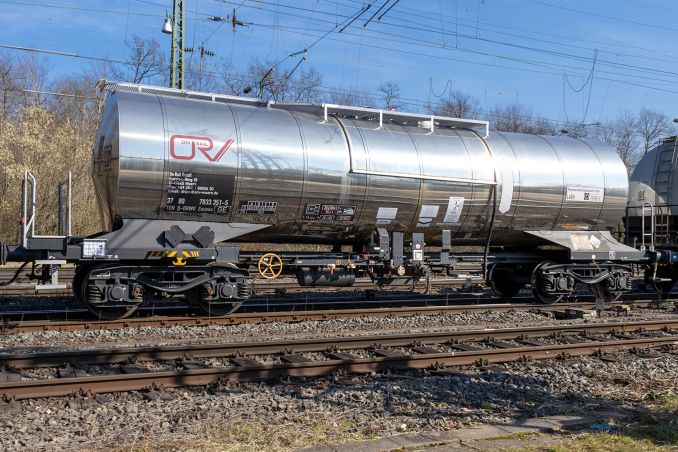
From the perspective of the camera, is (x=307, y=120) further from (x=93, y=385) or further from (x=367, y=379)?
(x=93, y=385)

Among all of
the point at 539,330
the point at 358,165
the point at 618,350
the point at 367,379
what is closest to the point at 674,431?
the point at 367,379

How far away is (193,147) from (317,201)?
99.3 inches

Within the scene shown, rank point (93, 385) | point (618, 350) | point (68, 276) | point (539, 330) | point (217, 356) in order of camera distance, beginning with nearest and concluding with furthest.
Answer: point (93, 385)
point (217, 356)
point (618, 350)
point (539, 330)
point (68, 276)

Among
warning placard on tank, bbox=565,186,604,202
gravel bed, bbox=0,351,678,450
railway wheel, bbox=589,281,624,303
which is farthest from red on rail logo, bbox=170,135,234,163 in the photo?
railway wheel, bbox=589,281,624,303

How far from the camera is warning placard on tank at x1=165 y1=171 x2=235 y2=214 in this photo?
35.4 ft

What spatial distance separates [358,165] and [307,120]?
1.36 metres

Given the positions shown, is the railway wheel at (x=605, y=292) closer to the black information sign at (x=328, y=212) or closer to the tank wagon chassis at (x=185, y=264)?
→ the tank wagon chassis at (x=185, y=264)

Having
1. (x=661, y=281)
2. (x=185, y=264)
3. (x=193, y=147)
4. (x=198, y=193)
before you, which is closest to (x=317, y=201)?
(x=198, y=193)

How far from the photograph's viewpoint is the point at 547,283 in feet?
46.5

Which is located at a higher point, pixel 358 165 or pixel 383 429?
pixel 358 165

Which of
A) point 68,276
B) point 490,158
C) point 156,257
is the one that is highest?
point 490,158

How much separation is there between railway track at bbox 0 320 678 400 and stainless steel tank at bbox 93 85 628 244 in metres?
3.33

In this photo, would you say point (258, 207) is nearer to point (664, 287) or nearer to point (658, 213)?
point (658, 213)

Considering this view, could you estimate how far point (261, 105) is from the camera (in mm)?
12547
